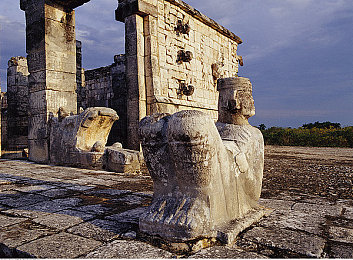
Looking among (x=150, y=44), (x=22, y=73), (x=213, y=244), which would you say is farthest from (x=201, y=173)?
(x=22, y=73)

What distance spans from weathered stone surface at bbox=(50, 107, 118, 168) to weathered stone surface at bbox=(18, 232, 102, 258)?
3.91m

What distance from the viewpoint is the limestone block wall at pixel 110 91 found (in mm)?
9586

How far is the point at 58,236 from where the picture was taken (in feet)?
6.31

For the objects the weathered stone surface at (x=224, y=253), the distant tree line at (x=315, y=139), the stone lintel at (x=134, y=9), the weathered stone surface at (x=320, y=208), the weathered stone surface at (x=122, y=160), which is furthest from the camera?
the distant tree line at (x=315, y=139)

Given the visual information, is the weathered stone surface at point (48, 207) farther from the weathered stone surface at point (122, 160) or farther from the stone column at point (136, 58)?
the stone column at point (136, 58)

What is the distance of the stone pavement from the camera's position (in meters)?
1.67

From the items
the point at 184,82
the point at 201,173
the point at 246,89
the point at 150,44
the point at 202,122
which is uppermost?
the point at 150,44

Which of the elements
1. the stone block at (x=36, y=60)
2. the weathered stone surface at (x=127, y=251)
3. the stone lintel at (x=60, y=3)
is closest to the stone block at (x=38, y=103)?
the stone block at (x=36, y=60)

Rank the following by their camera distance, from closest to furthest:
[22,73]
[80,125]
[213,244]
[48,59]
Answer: [213,244], [80,125], [48,59], [22,73]

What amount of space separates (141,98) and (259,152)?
5450 mm

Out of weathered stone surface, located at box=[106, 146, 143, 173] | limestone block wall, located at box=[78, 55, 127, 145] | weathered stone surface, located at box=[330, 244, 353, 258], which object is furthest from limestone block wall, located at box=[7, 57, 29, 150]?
weathered stone surface, located at box=[330, 244, 353, 258]

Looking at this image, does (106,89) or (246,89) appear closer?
(246,89)

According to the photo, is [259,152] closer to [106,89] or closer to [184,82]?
[184,82]

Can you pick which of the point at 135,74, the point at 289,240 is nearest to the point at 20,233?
the point at 289,240
